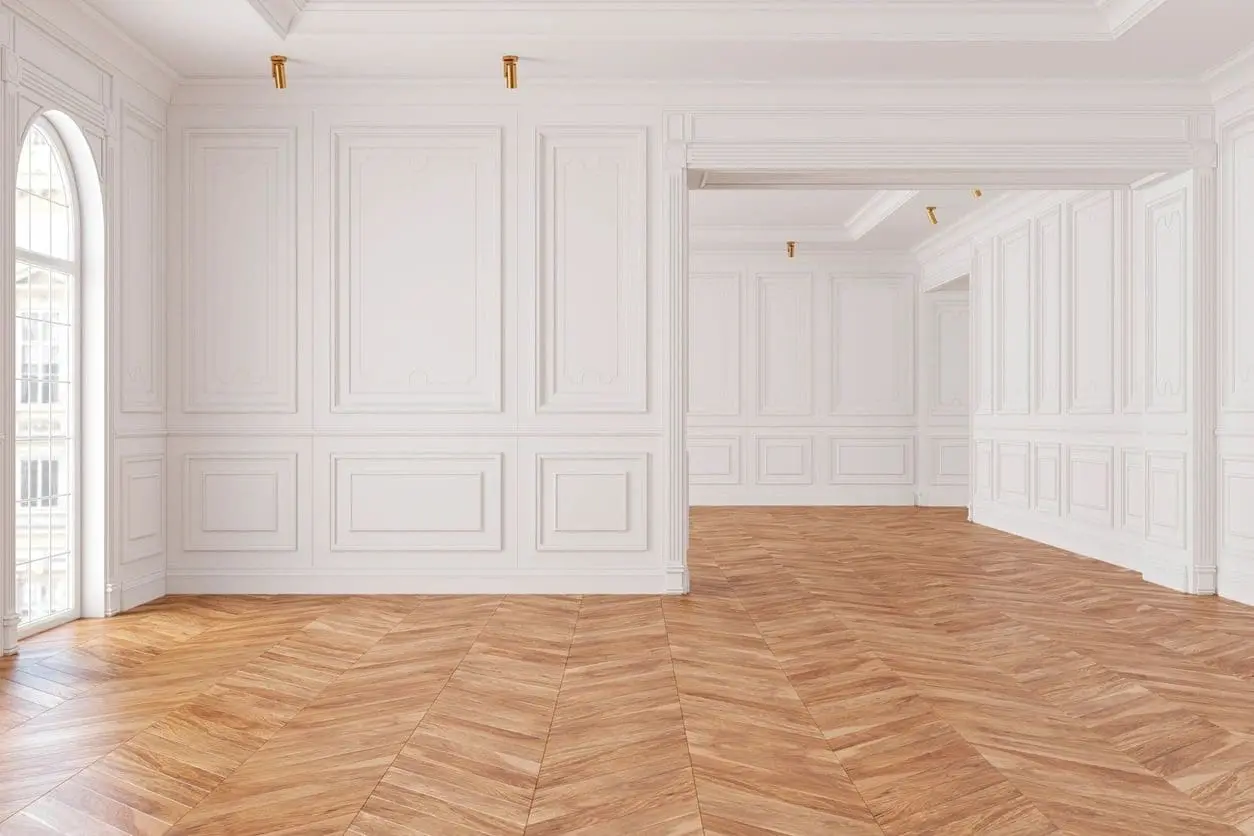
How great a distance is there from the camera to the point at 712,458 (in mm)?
13164

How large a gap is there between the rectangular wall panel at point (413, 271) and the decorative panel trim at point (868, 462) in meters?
7.31

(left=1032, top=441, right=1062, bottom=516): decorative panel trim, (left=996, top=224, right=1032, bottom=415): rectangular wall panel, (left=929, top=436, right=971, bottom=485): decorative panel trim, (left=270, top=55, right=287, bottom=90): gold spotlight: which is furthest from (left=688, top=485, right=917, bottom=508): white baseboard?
(left=270, top=55, right=287, bottom=90): gold spotlight

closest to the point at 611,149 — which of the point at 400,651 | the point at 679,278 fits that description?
the point at 679,278

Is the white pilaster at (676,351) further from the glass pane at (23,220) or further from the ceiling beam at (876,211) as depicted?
the ceiling beam at (876,211)

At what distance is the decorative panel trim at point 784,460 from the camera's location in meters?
13.1

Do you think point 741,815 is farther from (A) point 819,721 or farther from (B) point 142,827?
(B) point 142,827

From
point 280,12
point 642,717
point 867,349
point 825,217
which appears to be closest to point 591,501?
point 642,717

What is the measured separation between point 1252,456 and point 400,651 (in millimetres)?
4922

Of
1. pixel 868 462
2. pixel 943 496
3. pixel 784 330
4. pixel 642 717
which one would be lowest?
pixel 642 717

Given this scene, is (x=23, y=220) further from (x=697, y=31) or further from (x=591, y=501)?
(x=697, y=31)

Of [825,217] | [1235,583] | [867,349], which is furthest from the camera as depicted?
[867,349]

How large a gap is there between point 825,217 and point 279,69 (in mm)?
7104

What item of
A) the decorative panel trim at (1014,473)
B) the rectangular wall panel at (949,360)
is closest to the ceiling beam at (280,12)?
the decorative panel trim at (1014,473)

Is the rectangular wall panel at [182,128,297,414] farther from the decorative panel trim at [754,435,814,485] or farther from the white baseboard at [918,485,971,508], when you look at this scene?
the white baseboard at [918,485,971,508]
